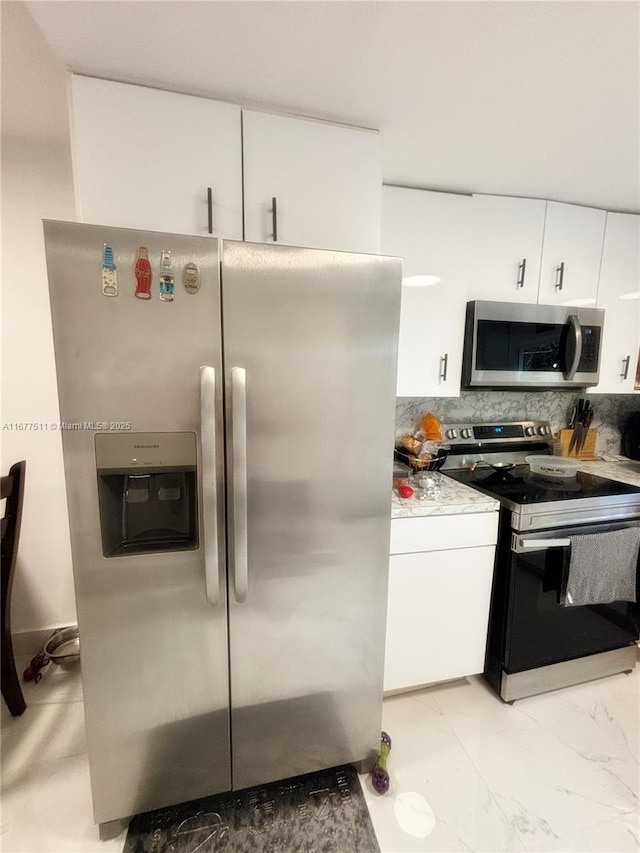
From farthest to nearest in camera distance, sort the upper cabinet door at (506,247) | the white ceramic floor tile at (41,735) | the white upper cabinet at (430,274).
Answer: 1. the upper cabinet door at (506,247)
2. the white upper cabinet at (430,274)
3. the white ceramic floor tile at (41,735)

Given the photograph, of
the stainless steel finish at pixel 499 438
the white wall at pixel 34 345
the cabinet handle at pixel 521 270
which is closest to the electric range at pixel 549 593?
the stainless steel finish at pixel 499 438

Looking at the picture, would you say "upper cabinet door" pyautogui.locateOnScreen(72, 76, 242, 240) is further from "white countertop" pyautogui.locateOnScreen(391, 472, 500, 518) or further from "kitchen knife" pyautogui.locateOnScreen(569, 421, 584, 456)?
"kitchen knife" pyautogui.locateOnScreen(569, 421, 584, 456)

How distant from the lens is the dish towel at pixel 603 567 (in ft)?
5.41

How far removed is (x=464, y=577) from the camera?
1.64m

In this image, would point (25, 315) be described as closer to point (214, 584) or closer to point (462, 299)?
point (214, 584)

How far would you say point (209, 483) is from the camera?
42.5 inches

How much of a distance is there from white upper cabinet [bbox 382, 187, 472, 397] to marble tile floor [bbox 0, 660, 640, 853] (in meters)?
1.46

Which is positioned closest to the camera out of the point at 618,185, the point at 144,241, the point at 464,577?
the point at 144,241

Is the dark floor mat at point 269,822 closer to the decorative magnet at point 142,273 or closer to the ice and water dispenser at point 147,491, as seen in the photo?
the ice and water dispenser at point 147,491

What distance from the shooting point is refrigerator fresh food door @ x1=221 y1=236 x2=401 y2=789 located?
110 centimetres

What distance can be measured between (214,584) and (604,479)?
1.94 m

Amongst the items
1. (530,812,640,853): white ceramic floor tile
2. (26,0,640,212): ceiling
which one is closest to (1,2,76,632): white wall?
(26,0,640,212): ceiling

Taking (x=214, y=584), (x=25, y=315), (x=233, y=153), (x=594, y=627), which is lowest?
(x=594, y=627)

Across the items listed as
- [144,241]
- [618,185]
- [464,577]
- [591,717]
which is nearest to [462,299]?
[618,185]
